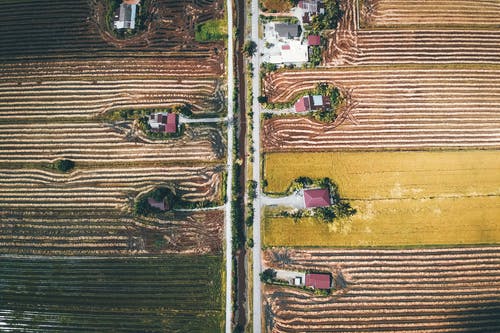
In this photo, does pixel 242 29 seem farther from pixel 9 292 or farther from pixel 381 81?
pixel 9 292

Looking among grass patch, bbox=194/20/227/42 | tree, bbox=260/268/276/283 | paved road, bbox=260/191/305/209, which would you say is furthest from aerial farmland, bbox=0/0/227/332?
paved road, bbox=260/191/305/209

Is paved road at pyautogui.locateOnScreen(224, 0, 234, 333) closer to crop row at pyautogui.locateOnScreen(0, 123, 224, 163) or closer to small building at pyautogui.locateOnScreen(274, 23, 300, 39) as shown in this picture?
crop row at pyautogui.locateOnScreen(0, 123, 224, 163)

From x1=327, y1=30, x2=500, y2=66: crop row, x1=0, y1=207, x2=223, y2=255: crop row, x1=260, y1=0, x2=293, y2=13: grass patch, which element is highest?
x1=260, y1=0, x2=293, y2=13: grass patch

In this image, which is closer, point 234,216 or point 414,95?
point 234,216

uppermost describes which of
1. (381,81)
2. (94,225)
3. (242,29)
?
(242,29)

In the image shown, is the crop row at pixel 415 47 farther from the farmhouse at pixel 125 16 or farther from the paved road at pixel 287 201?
the farmhouse at pixel 125 16

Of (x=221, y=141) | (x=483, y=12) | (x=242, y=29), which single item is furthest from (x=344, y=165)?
(x=483, y=12)

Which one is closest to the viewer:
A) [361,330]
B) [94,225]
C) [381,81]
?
[361,330]
